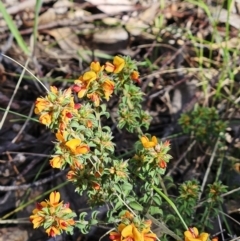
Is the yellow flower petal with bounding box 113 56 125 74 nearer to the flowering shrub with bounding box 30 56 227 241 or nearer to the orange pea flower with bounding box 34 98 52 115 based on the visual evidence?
the flowering shrub with bounding box 30 56 227 241

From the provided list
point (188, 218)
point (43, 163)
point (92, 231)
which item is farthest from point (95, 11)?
point (188, 218)

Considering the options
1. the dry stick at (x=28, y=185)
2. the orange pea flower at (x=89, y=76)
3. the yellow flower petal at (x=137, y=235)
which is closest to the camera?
the yellow flower petal at (x=137, y=235)

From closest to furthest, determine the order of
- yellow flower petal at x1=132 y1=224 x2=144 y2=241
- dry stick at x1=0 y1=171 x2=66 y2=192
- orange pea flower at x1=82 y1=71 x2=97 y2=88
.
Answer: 1. yellow flower petal at x1=132 y1=224 x2=144 y2=241
2. orange pea flower at x1=82 y1=71 x2=97 y2=88
3. dry stick at x1=0 y1=171 x2=66 y2=192

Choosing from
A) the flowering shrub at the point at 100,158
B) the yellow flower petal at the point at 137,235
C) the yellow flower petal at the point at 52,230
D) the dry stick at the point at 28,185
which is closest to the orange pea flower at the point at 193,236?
the flowering shrub at the point at 100,158

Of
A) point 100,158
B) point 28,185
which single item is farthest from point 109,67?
point 28,185

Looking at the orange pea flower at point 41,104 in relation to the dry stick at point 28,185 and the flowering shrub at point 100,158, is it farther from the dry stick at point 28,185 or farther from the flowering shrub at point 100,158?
the dry stick at point 28,185

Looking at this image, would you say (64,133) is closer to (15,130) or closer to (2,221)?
(2,221)

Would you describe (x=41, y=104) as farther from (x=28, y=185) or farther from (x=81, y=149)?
(x=28, y=185)

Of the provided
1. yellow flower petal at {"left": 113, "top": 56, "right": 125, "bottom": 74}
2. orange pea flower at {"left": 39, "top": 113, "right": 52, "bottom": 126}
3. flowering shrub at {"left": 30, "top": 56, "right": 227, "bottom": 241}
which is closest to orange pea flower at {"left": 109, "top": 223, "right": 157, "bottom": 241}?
flowering shrub at {"left": 30, "top": 56, "right": 227, "bottom": 241}
